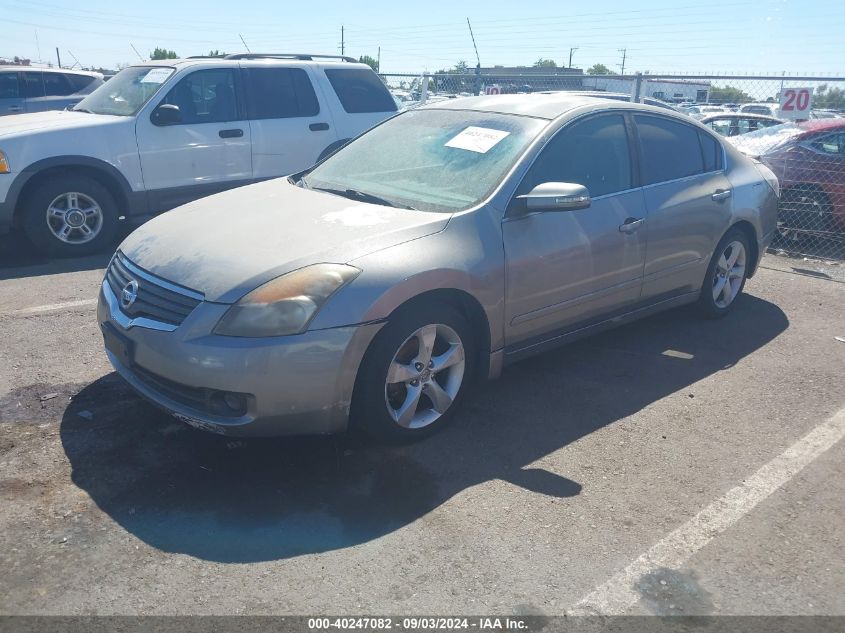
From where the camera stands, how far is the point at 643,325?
602 cm

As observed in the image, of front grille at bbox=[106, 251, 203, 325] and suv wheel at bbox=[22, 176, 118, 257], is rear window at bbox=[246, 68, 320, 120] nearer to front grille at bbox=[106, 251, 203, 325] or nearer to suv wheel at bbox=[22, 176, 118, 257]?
suv wheel at bbox=[22, 176, 118, 257]

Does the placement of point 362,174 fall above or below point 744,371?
above

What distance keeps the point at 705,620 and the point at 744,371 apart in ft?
8.93

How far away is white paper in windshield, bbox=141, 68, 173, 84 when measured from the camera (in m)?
7.90

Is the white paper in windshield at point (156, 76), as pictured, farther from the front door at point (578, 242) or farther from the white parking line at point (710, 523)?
the white parking line at point (710, 523)

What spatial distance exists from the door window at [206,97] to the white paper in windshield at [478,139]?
161 inches

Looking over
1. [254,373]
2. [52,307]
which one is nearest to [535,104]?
[254,373]

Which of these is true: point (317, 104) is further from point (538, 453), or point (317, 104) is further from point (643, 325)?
point (538, 453)

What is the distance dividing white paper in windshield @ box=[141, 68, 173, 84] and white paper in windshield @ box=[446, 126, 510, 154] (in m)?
4.40

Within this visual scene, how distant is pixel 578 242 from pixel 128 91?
5565 mm

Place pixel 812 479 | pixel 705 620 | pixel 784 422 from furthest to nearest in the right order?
pixel 784 422
pixel 812 479
pixel 705 620

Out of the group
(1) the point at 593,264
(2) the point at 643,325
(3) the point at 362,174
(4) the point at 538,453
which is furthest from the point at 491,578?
(2) the point at 643,325

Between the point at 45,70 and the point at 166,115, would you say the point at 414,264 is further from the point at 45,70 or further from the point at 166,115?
the point at 45,70

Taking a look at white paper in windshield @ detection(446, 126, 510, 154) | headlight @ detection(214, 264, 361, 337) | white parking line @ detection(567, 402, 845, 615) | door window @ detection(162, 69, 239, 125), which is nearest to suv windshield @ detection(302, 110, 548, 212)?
white paper in windshield @ detection(446, 126, 510, 154)
